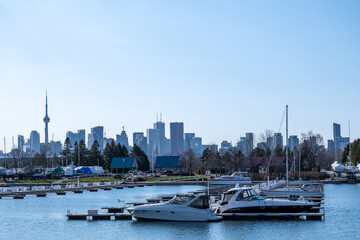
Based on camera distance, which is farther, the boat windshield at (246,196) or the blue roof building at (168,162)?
the blue roof building at (168,162)

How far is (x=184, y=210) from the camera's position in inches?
1697

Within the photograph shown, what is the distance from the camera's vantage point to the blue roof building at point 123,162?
443 feet

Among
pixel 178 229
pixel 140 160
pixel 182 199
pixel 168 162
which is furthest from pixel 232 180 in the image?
pixel 178 229

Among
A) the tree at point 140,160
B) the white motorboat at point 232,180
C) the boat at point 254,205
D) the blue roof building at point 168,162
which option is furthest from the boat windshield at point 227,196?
the tree at point 140,160

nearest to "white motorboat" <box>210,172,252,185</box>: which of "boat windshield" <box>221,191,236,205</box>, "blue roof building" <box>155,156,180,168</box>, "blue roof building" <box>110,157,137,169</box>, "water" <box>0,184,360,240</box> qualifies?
"blue roof building" <box>110,157,137,169</box>

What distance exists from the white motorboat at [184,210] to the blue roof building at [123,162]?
9099cm

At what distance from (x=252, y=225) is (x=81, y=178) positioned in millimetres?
83942

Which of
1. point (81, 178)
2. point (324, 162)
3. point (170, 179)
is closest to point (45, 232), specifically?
point (170, 179)

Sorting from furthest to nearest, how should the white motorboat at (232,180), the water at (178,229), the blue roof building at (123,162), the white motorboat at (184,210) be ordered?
the blue roof building at (123,162), the white motorboat at (232,180), the white motorboat at (184,210), the water at (178,229)

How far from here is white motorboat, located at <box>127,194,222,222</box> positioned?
42969 mm

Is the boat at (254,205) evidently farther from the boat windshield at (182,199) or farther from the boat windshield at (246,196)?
the boat windshield at (182,199)

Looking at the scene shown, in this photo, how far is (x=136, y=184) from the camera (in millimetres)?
104938

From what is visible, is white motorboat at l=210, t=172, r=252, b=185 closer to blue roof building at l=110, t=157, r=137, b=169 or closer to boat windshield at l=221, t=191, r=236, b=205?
blue roof building at l=110, t=157, r=137, b=169

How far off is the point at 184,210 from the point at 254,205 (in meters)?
5.81
